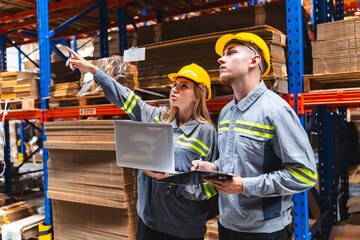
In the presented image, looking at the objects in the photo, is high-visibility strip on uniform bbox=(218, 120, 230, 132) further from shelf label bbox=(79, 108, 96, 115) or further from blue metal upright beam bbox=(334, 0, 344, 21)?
blue metal upright beam bbox=(334, 0, 344, 21)

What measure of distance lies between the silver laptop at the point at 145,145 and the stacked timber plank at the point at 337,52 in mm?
1404

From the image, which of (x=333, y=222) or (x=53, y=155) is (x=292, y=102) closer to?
(x=333, y=222)

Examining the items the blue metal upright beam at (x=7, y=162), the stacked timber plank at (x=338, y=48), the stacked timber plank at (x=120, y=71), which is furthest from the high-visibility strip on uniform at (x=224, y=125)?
the blue metal upright beam at (x=7, y=162)

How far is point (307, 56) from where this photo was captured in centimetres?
379

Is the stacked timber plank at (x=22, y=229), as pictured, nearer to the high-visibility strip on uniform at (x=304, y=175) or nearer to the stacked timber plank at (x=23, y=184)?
the stacked timber plank at (x=23, y=184)

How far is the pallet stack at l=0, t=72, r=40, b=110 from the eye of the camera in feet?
16.6

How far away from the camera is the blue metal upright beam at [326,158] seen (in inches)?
166

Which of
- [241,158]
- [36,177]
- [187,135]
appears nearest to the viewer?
[241,158]

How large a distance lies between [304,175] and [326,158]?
99.6 inches

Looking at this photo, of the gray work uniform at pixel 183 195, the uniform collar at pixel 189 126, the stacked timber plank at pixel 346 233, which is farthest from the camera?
the stacked timber plank at pixel 346 233

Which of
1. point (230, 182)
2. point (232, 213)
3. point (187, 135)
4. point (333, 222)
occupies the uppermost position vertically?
point (187, 135)

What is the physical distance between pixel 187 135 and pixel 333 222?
294cm

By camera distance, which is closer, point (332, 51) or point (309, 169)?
point (309, 169)

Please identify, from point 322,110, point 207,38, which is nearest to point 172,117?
point 207,38
